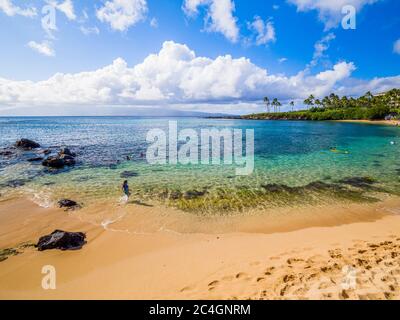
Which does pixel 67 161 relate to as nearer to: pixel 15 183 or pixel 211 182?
pixel 15 183

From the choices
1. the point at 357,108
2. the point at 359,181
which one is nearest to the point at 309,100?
the point at 357,108

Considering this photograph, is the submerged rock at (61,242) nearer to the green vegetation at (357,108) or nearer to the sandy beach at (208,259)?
the sandy beach at (208,259)

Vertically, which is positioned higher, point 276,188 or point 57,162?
point 57,162

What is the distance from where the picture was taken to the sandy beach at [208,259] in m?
7.04

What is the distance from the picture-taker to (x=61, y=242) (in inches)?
396

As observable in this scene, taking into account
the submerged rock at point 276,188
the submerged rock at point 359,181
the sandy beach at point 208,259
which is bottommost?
the sandy beach at point 208,259

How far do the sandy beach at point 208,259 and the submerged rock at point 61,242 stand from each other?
0.31 meters

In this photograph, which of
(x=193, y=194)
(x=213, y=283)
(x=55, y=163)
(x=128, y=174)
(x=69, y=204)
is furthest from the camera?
(x=55, y=163)

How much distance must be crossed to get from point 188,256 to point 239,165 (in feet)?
62.8

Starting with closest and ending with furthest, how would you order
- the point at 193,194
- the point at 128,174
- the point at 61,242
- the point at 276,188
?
the point at 61,242, the point at 193,194, the point at 276,188, the point at 128,174

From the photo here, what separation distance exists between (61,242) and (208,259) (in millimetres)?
6863

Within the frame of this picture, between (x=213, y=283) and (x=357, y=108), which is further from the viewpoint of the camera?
(x=357, y=108)

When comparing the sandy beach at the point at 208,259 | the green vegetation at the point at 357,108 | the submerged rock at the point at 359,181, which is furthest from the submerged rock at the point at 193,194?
the green vegetation at the point at 357,108
